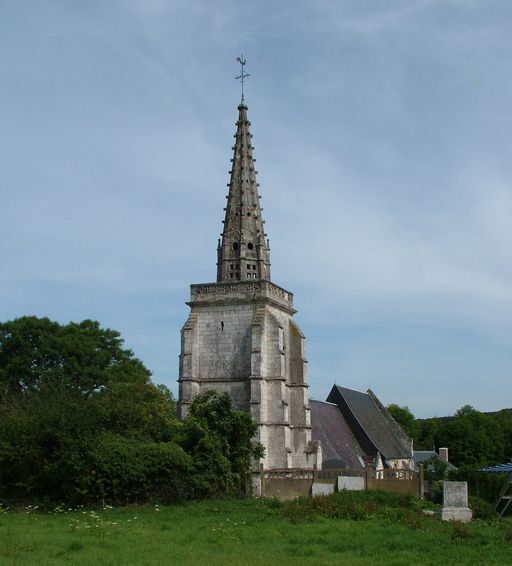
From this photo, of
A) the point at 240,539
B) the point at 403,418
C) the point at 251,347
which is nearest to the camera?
the point at 240,539

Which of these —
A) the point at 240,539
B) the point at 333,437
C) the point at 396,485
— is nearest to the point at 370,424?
the point at 333,437

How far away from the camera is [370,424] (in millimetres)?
52125

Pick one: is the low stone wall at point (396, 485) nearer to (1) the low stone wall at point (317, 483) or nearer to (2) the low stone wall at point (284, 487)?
(1) the low stone wall at point (317, 483)

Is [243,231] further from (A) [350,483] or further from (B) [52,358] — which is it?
(B) [52,358]

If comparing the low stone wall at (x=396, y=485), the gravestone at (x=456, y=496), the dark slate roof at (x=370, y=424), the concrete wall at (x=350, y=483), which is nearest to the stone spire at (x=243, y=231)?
the low stone wall at (x=396, y=485)

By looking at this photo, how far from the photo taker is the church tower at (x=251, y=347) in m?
34.5

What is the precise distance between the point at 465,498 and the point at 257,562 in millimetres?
11416

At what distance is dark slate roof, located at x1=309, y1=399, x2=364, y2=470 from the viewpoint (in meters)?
41.8

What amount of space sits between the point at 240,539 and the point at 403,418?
68.3 meters

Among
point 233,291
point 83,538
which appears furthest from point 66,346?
point 83,538

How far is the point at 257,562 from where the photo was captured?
14.5 m

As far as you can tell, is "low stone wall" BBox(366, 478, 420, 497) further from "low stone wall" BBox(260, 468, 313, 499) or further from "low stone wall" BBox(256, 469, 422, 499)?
"low stone wall" BBox(260, 468, 313, 499)

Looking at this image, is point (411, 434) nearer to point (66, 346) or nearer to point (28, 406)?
point (66, 346)

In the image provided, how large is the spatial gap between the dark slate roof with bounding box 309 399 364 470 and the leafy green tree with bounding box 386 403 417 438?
111 feet
